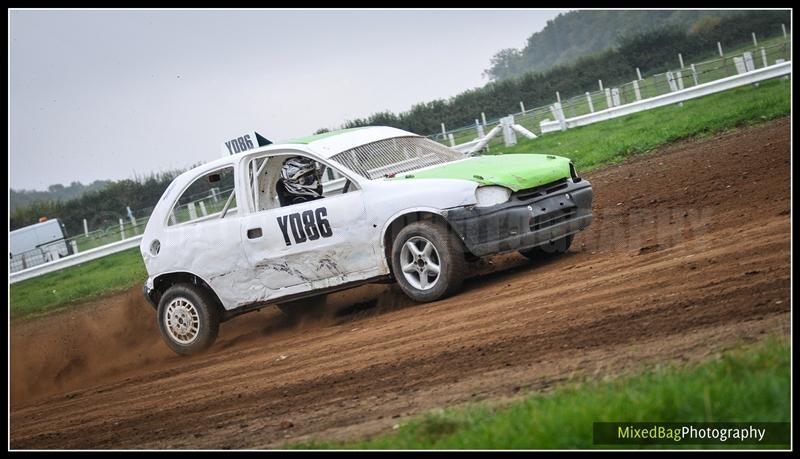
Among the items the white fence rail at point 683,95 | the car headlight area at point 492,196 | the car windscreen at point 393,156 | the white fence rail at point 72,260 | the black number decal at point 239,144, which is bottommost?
the white fence rail at point 72,260

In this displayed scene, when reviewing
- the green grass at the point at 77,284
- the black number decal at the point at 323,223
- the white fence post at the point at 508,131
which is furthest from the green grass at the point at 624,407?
the white fence post at the point at 508,131

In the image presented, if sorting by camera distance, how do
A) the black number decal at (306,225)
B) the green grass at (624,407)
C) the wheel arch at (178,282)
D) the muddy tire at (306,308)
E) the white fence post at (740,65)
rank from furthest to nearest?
the white fence post at (740,65), the muddy tire at (306,308), the wheel arch at (178,282), the black number decal at (306,225), the green grass at (624,407)

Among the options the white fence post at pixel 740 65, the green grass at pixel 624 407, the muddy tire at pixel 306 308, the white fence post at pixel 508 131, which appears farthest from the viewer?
the white fence post at pixel 740 65

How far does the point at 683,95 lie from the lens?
24391 mm

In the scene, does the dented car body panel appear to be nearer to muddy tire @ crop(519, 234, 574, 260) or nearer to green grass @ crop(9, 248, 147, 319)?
muddy tire @ crop(519, 234, 574, 260)

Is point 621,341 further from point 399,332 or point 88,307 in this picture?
point 88,307

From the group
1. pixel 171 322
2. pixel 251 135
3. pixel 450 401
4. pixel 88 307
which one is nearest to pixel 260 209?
pixel 251 135

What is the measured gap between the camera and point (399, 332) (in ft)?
28.5

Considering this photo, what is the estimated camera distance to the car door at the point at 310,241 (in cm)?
991

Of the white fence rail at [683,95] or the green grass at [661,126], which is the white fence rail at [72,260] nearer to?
the green grass at [661,126]

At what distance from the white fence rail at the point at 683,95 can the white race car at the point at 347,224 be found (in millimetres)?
14242

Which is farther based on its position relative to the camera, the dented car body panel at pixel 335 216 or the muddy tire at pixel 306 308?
the muddy tire at pixel 306 308

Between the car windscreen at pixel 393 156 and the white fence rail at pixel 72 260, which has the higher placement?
the car windscreen at pixel 393 156

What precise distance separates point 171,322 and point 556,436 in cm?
684
